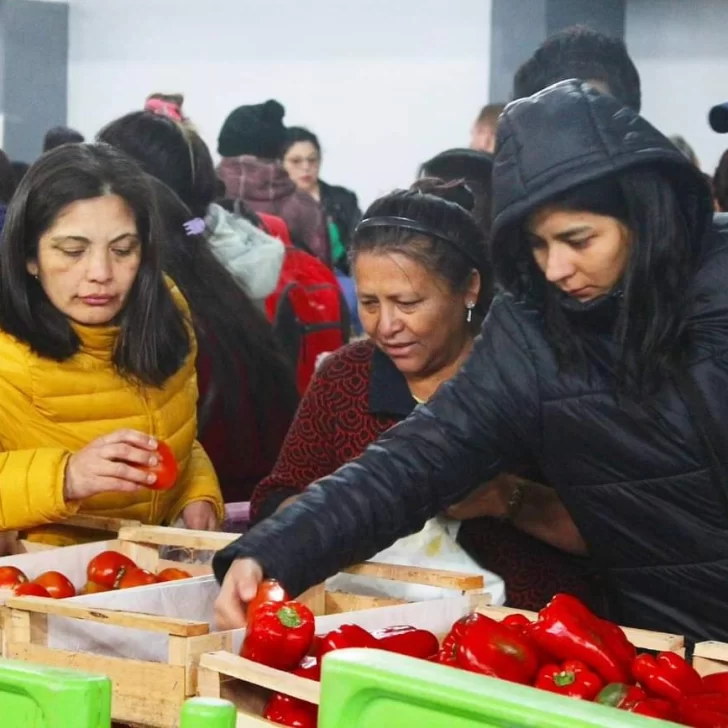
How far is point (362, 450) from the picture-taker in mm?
2705

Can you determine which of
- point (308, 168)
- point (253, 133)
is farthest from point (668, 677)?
point (308, 168)

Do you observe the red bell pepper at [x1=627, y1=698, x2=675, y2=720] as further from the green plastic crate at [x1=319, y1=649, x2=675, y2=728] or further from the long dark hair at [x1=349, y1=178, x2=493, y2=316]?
the long dark hair at [x1=349, y1=178, x2=493, y2=316]

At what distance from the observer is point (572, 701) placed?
1009 millimetres

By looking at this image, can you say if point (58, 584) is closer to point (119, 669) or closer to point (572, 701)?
point (119, 669)

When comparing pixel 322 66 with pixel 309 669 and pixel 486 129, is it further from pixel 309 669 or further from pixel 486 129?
pixel 309 669

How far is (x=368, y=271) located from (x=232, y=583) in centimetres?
90

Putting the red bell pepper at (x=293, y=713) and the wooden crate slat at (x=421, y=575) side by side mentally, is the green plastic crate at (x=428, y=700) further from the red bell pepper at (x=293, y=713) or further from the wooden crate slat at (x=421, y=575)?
the wooden crate slat at (x=421, y=575)

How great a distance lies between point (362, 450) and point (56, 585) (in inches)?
27.6

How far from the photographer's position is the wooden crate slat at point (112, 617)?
1.75 m

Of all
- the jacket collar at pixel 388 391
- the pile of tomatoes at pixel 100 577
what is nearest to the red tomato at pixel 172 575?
the pile of tomatoes at pixel 100 577

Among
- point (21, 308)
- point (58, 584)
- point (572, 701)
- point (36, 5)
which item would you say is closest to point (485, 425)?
point (58, 584)

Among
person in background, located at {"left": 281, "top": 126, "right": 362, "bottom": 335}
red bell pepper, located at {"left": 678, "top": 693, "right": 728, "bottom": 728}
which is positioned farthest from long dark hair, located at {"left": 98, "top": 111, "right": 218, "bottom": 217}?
person in background, located at {"left": 281, "top": 126, "right": 362, "bottom": 335}

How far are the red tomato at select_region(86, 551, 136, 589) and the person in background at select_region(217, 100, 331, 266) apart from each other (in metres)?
2.69

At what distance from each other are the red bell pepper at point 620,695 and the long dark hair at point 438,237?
1123 mm
